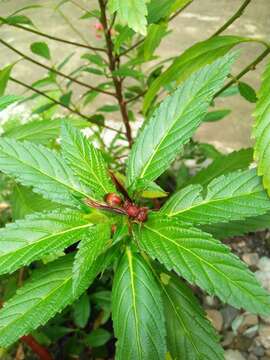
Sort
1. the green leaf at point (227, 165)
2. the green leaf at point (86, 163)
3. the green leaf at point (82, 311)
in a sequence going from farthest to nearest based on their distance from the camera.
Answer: the green leaf at point (82, 311), the green leaf at point (227, 165), the green leaf at point (86, 163)

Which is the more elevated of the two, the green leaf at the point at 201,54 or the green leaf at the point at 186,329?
the green leaf at the point at 201,54

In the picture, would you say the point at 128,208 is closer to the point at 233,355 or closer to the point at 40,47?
the point at 40,47

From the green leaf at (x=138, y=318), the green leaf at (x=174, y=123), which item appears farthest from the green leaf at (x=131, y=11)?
the green leaf at (x=138, y=318)

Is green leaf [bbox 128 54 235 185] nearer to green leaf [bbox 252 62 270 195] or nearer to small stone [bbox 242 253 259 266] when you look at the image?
green leaf [bbox 252 62 270 195]

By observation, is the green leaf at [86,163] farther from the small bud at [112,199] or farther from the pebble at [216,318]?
the pebble at [216,318]

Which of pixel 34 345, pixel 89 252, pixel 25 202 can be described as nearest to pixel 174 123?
pixel 89 252
